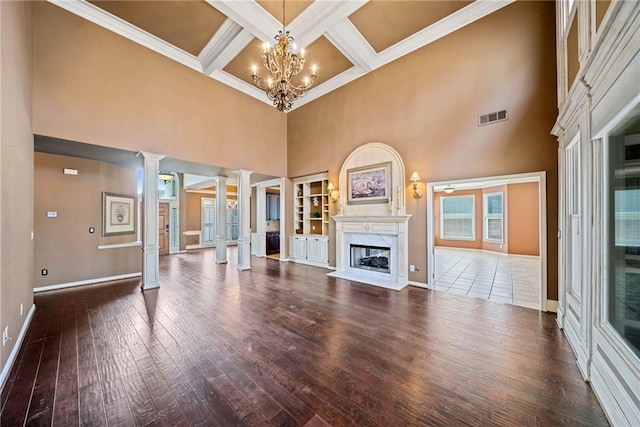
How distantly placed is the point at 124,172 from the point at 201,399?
5.97 metres

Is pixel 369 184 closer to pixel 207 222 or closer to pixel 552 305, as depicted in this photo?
pixel 552 305

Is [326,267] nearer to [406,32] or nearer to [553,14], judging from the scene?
[406,32]

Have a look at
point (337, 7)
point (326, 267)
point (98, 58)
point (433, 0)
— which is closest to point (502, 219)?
point (326, 267)

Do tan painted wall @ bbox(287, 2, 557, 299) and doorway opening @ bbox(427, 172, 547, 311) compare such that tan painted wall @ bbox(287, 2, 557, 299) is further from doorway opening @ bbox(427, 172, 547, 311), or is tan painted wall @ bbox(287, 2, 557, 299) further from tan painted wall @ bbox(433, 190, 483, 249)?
tan painted wall @ bbox(433, 190, 483, 249)

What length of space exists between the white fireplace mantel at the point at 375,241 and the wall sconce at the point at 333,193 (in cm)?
56

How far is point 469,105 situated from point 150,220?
6522mm

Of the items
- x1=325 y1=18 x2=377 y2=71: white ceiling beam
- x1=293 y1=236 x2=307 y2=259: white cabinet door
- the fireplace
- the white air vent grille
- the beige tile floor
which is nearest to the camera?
the white air vent grille

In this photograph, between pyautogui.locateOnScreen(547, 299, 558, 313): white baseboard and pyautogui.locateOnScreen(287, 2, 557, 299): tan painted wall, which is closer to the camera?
pyautogui.locateOnScreen(547, 299, 558, 313): white baseboard

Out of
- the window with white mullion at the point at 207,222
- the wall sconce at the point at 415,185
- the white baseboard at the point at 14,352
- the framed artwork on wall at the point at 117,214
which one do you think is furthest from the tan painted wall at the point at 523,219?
the window with white mullion at the point at 207,222

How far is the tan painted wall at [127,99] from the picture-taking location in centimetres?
364

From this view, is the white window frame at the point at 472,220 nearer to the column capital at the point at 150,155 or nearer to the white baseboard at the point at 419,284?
the white baseboard at the point at 419,284

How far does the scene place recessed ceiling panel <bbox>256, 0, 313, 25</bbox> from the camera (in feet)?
12.8

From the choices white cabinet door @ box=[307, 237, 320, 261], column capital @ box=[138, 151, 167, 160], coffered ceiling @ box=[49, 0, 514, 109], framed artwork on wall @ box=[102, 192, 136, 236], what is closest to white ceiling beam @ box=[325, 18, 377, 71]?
coffered ceiling @ box=[49, 0, 514, 109]

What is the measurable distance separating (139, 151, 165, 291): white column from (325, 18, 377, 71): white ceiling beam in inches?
168
